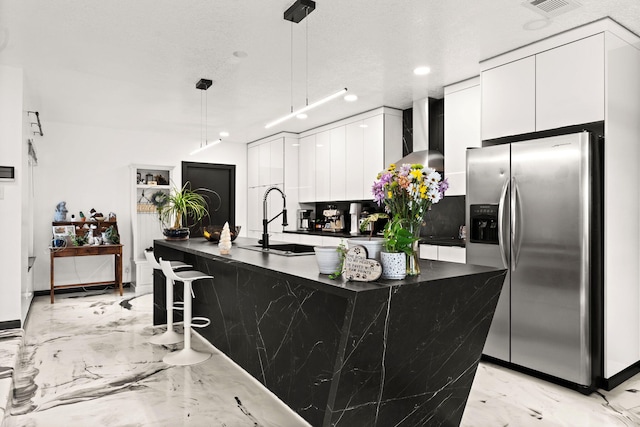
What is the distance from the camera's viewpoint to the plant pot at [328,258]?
6.91 ft

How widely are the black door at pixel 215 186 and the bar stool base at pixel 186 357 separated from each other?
4204mm

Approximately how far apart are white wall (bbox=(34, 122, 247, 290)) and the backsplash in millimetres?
4499

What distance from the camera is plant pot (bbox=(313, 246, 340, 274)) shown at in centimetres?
211

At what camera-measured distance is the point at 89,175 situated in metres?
6.72

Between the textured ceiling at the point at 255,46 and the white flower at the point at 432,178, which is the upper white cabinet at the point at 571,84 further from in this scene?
the white flower at the point at 432,178

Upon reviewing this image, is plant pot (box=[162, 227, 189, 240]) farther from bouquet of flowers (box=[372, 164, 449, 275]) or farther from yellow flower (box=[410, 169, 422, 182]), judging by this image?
yellow flower (box=[410, 169, 422, 182])

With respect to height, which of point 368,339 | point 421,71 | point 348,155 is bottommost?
point 368,339

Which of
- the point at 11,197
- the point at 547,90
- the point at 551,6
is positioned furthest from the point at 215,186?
the point at 551,6

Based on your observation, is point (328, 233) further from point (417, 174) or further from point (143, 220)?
point (417, 174)

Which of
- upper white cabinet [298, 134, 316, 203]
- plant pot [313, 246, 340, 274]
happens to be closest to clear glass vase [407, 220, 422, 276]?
plant pot [313, 246, 340, 274]

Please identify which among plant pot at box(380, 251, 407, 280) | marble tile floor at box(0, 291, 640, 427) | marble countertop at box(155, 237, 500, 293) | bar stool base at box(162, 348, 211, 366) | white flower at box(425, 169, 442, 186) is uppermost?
white flower at box(425, 169, 442, 186)

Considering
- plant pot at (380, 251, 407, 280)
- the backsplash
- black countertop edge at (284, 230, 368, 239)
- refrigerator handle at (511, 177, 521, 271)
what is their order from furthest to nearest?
1. black countertop edge at (284, 230, 368, 239)
2. the backsplash
3. refrigerator handle at (511, 177, 521, 271)
4. plant pot at (380, 251, 407, 280)

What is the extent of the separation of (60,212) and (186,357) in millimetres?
4127

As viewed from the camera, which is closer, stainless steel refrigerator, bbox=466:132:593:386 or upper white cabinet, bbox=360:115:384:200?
stainless steel refrigerator, bbox=466:132:593:386
